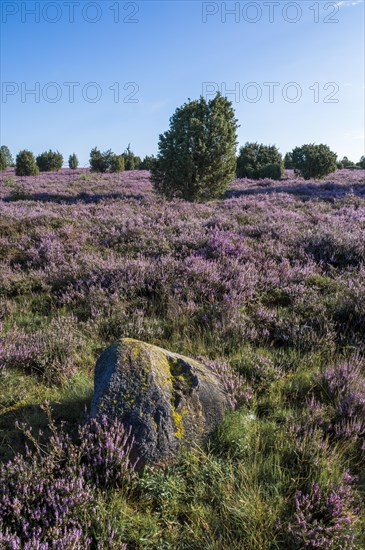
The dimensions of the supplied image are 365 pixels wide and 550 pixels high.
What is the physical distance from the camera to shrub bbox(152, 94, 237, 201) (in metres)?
18.5

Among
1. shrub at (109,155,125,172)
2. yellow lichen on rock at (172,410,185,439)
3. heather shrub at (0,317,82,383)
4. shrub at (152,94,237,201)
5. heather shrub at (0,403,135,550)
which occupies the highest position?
shrub at (109,155,125,172)

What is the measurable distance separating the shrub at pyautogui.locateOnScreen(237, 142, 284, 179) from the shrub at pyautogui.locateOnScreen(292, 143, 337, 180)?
2.47 metres

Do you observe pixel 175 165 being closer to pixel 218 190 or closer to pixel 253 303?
pixel 218 190

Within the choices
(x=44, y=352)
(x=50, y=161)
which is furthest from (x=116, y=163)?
(x=44, y=352)

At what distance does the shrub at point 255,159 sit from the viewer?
116 feet

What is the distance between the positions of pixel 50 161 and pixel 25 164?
1101 centimetres

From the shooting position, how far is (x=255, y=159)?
3656cm

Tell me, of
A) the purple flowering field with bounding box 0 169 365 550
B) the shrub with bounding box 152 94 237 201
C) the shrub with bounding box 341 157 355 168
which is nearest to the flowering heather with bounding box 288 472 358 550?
the purple flowering field with bounding box 0 169 365 550

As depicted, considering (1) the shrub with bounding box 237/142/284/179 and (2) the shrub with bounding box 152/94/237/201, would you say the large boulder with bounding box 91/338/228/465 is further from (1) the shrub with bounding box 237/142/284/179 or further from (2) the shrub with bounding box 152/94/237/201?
(1) the shrub with bounding box 237/142/284/179

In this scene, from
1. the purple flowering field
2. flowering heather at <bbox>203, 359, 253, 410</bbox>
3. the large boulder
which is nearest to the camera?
the purple flowering field

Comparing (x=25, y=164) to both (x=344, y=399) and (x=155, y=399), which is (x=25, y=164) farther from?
(x=344, y=399)

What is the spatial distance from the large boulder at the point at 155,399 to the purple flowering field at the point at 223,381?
0.36 ft

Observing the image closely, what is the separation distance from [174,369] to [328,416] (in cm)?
143

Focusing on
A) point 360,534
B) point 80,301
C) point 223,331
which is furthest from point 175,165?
point 360,534
